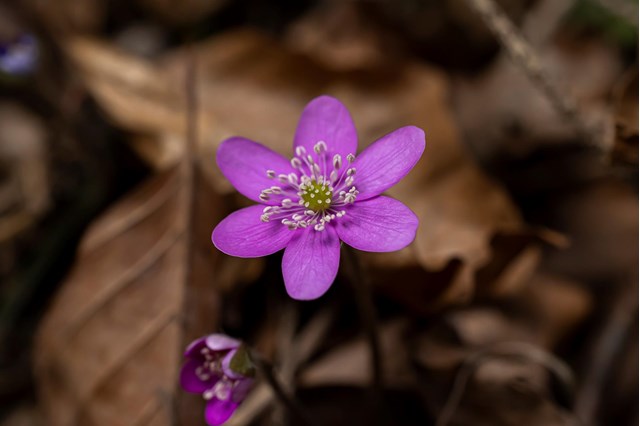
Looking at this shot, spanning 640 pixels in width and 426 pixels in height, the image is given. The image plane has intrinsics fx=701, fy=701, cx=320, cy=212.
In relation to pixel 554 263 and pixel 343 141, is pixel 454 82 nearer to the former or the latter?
pixel 554 263

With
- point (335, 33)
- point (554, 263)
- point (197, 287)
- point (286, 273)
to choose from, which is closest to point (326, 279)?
point (286, 273)

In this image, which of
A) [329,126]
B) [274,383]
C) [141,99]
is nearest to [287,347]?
[274,383]

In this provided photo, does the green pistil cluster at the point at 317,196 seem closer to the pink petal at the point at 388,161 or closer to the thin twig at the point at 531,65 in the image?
the pink petal at the point at 388,161

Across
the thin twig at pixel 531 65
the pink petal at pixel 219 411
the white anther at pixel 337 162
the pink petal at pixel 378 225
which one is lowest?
the pink petal at pixel 219 411

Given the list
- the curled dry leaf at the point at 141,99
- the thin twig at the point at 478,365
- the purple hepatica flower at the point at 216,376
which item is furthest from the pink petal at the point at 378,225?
the curled dry leaf at the point at 141,99

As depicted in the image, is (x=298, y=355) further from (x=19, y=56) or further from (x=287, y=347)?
(x=19, y=56)

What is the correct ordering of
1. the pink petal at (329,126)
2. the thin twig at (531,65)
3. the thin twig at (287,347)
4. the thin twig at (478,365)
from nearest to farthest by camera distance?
the pink petal at (329,126) < the thin twig at (478,365) < the thin twig at (531,65) < the thin twig at (287,347)

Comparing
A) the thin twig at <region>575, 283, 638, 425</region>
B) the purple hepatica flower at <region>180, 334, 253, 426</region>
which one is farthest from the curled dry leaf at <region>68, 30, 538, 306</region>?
the purple hepatica flower at <region>180, 334, 253, 426</region>
